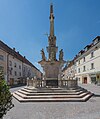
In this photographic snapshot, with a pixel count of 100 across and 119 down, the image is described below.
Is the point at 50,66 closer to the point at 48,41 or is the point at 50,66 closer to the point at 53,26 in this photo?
the point at 48,41

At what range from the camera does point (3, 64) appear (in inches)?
1171

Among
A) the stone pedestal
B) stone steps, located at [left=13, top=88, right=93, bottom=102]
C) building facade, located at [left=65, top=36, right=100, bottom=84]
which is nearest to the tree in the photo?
stone steps, located at [left=13, top=88, right=93, bottom=102]

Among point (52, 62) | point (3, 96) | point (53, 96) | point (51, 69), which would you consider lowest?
point (53, 96)

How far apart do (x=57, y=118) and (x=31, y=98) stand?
4955 millimetres

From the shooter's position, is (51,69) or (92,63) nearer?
(51,69)

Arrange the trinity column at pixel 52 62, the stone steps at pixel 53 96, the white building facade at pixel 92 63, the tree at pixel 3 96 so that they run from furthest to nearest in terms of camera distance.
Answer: the white building facade at pixel 92 63, the trinity column at pixel 52 62, the stone steps at pixel 53 96, the tree at pixel 3 96

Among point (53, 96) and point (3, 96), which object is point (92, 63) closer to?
point (53, 96)

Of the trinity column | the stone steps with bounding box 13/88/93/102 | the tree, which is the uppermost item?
the trinity column

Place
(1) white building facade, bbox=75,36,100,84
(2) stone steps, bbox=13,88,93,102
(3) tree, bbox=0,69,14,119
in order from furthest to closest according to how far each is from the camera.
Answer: (1) white building facade, bbox=75,36,100,84, (2) stone steps, bbox=13,88,93,102, (3) tree, bbox=0,69,14,119

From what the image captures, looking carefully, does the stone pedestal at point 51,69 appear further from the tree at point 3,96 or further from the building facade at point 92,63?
the building facade at point 92,63

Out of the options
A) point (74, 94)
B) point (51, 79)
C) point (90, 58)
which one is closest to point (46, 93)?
point (74, 94)

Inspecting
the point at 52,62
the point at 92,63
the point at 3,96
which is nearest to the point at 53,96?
the point at 52,62

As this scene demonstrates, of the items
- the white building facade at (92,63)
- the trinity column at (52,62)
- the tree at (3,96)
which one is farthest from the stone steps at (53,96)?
the white building facade at (92,63)

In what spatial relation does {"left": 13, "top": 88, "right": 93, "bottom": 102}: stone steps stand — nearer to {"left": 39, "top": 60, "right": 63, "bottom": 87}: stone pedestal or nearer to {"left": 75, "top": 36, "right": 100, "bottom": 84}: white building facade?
{"left": 39, "top": 60, "right": 63, "bottom": 87}: stone pedestal
